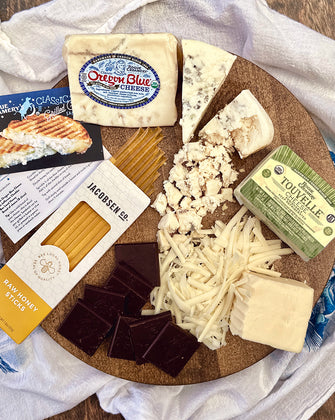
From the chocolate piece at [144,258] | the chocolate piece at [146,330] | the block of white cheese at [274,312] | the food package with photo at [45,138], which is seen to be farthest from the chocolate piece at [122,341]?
the food package with photo at [45,138]

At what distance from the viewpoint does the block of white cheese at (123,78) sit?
1.50 m

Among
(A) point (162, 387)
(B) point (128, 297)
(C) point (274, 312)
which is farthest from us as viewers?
(A) point (162, 387)

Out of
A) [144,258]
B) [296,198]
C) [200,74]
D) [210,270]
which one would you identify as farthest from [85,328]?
[200,74]

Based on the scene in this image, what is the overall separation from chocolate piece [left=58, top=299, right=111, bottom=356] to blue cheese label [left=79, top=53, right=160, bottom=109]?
761 mm

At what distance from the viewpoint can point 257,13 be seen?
163 centimetres

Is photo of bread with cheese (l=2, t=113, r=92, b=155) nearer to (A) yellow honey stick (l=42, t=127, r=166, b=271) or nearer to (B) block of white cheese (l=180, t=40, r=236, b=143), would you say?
(A) yellow honey stick (l=42, t=127, r=166, b=271)

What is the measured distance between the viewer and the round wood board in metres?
1.53

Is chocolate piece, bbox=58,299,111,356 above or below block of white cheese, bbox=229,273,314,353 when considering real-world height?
below

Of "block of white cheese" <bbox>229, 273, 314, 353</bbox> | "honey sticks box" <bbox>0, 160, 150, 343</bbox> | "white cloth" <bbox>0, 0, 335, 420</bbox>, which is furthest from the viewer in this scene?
"white cloth" <bbox>0, 0, 335, 420</bbox>

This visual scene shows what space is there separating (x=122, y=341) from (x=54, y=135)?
811 millimetres

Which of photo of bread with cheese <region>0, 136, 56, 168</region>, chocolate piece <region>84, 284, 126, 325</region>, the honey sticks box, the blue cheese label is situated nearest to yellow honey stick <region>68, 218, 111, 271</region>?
the honey sticks box

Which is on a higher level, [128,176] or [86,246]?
[128,176]

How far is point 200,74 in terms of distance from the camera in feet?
4.86

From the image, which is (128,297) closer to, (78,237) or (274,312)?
(78,237)
